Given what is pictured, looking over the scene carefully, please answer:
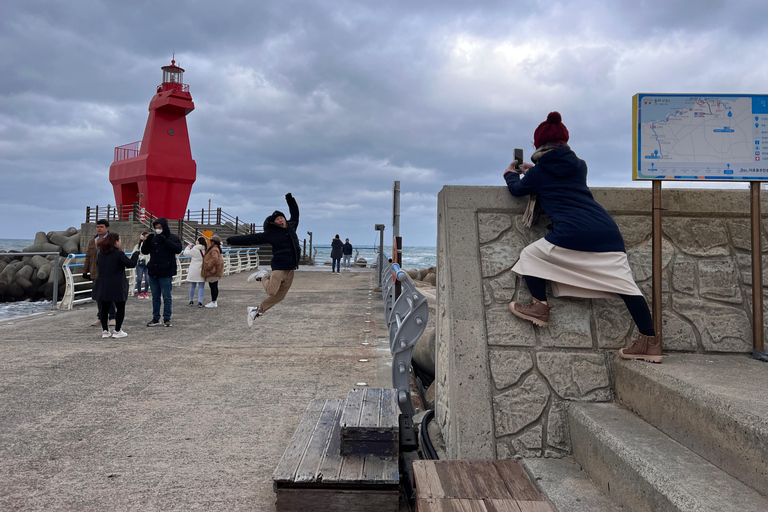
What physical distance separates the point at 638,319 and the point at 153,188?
32672mm

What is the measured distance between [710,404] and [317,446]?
198 centimetres

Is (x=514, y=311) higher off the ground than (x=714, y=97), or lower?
lower

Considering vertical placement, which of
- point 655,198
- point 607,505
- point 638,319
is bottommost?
point 607,505

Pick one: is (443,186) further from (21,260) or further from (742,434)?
(21,260)

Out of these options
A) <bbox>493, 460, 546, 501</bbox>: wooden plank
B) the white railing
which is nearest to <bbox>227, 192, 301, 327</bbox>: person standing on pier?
<bbox>493, 460, 546, 501</bbox>: wooden plank

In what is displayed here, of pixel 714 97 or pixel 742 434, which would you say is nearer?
pixel 742 434

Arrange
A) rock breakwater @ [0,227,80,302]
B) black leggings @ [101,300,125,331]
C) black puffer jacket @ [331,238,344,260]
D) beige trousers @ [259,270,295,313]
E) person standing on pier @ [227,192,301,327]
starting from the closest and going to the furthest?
person standing on pier @ [227,192,301,327], beige trousers @ [259,270,295,313], black leggings @ [101,300,125,331], black puffer jacket @ [331,238,344,260], rock breakwater @ [0,227,80,302]

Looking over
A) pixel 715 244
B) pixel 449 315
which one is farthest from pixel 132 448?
pixel 715 244

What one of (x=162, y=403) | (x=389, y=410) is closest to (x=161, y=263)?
(x=162, y=403)

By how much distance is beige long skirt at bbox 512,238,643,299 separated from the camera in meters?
2.97

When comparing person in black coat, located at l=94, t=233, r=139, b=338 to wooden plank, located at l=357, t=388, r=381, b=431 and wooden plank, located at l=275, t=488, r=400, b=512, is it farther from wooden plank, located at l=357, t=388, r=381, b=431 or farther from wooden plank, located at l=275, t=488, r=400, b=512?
wooden plank, located at l=275, t=488, r=400, b=512

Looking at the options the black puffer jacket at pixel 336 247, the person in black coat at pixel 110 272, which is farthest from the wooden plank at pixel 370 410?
the black puffer jacket at pixel 336 247

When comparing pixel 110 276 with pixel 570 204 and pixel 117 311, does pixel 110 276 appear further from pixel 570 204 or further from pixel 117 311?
pixel 570 204

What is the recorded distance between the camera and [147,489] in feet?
9.52
